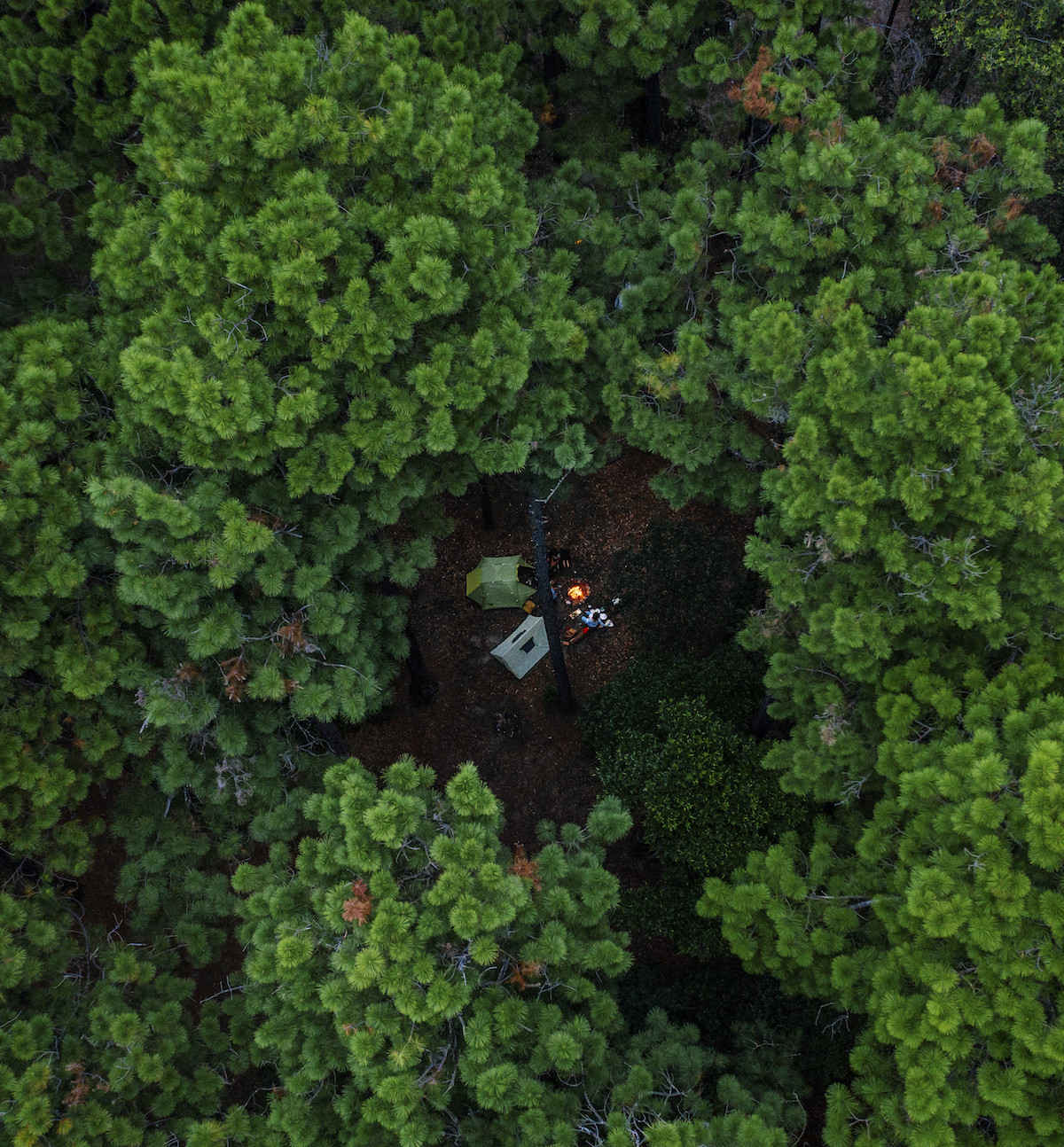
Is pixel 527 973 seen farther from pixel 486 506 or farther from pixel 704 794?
pixel 486 506

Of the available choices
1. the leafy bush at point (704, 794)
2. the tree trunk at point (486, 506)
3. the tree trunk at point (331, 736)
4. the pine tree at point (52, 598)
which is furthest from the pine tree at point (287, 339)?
the tree trunk at point (486, 506)

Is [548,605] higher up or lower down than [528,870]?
lower down

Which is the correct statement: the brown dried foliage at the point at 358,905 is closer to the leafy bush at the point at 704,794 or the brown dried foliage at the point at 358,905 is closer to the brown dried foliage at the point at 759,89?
the leafy bush at the point at 704,794

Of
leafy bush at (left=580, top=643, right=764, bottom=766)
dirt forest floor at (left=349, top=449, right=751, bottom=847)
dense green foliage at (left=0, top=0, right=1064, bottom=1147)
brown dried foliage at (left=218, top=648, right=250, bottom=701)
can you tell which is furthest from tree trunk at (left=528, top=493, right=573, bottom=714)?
brown dried foliage at (left=218, top=648, right=250, bottom=701)

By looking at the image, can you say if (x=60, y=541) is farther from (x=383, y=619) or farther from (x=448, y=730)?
(x=448, y=730)

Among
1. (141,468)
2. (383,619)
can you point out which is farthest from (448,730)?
(141,468)

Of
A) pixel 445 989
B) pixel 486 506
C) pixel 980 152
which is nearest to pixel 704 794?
pixel 445 989

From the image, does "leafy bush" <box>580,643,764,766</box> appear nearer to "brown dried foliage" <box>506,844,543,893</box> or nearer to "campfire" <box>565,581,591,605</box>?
"campfire" <box>565,581,591,605</box>
